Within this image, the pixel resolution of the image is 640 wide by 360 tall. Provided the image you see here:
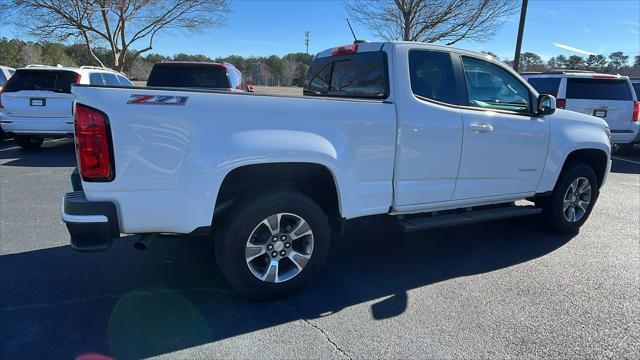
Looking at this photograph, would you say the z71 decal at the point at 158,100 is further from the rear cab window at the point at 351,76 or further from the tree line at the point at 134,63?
the tree line at the point at 134,63

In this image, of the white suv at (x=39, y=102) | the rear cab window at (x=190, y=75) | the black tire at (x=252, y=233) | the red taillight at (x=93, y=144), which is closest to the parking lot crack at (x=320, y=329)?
the black tire at (x=252, y=233)

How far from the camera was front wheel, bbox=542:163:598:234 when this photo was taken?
5102 mm

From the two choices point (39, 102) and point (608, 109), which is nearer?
point (39, 102)

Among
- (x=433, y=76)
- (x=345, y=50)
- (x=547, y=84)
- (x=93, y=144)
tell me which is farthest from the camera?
(x=547, y=84)

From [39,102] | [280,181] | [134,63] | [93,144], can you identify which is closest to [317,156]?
[280,181]

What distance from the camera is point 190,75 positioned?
8359 mm

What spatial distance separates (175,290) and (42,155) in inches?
304

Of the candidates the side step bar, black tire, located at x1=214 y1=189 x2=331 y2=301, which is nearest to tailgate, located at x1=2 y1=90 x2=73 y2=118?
black tire, located at x1=214 y1=189 x2=331 y2=301

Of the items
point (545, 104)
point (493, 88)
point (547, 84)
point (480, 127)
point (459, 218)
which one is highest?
point (547, 84)

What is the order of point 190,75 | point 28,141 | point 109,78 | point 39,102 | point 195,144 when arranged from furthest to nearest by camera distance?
point 109,78
point 28,141
point 39,102
point 190,75
point 195,144

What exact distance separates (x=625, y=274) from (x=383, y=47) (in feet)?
10.3

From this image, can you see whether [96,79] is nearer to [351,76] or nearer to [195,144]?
[351,76]

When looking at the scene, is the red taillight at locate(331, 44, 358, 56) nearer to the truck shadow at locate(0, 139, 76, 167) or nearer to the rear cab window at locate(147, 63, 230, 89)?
the rear cab window at locate(147, 63, 230, 89)

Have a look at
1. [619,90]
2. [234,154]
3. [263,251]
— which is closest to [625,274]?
[263,251]
